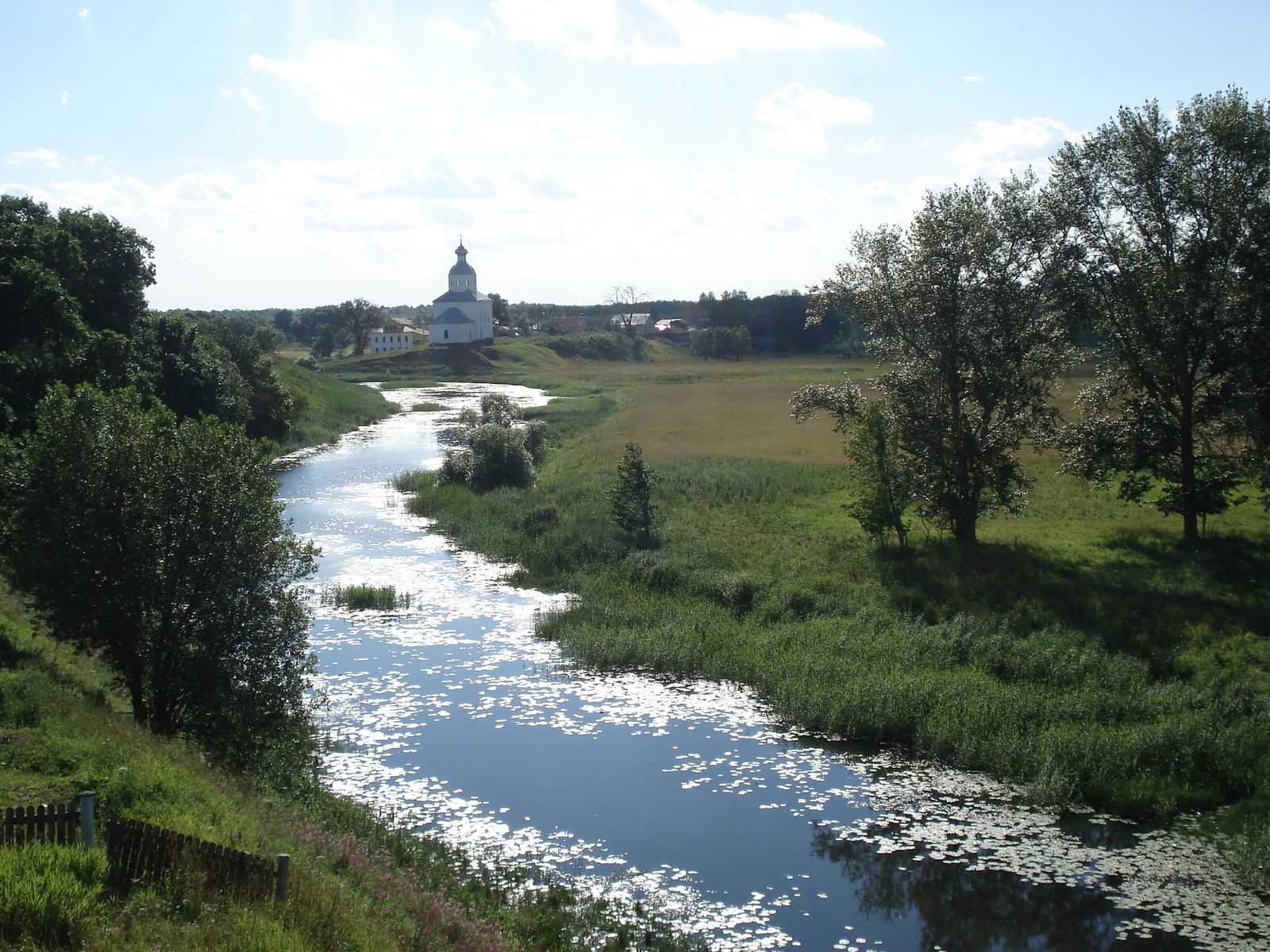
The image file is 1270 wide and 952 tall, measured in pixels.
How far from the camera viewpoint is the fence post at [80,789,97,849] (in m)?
8.96

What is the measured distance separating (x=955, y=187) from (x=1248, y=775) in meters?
19.6

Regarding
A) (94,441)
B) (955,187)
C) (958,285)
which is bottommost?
(94,441)

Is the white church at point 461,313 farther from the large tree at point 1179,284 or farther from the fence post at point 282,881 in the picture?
the fence post at point 282,881

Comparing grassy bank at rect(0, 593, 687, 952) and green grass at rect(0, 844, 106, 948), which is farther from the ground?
green grass at rect(0, 844, 106, 948)

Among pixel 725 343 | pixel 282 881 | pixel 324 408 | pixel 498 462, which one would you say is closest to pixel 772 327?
pixel 725 343

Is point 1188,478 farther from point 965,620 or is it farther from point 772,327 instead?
point 772,327

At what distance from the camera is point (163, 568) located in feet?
48.9

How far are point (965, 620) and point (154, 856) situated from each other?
18.6 meters

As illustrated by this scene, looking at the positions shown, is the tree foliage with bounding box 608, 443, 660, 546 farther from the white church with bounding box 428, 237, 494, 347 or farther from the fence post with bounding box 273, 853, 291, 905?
the white church with bounding box 428, 237, 494, 347

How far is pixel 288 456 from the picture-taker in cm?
5634

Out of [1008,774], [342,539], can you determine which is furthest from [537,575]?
[1008,774]

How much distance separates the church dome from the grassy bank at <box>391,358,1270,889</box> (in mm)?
119286

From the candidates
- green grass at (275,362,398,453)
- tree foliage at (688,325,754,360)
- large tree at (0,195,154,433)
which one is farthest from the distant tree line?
large tree at (0,195,154,433)

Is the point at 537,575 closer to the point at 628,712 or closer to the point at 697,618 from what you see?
the point at 697,618
